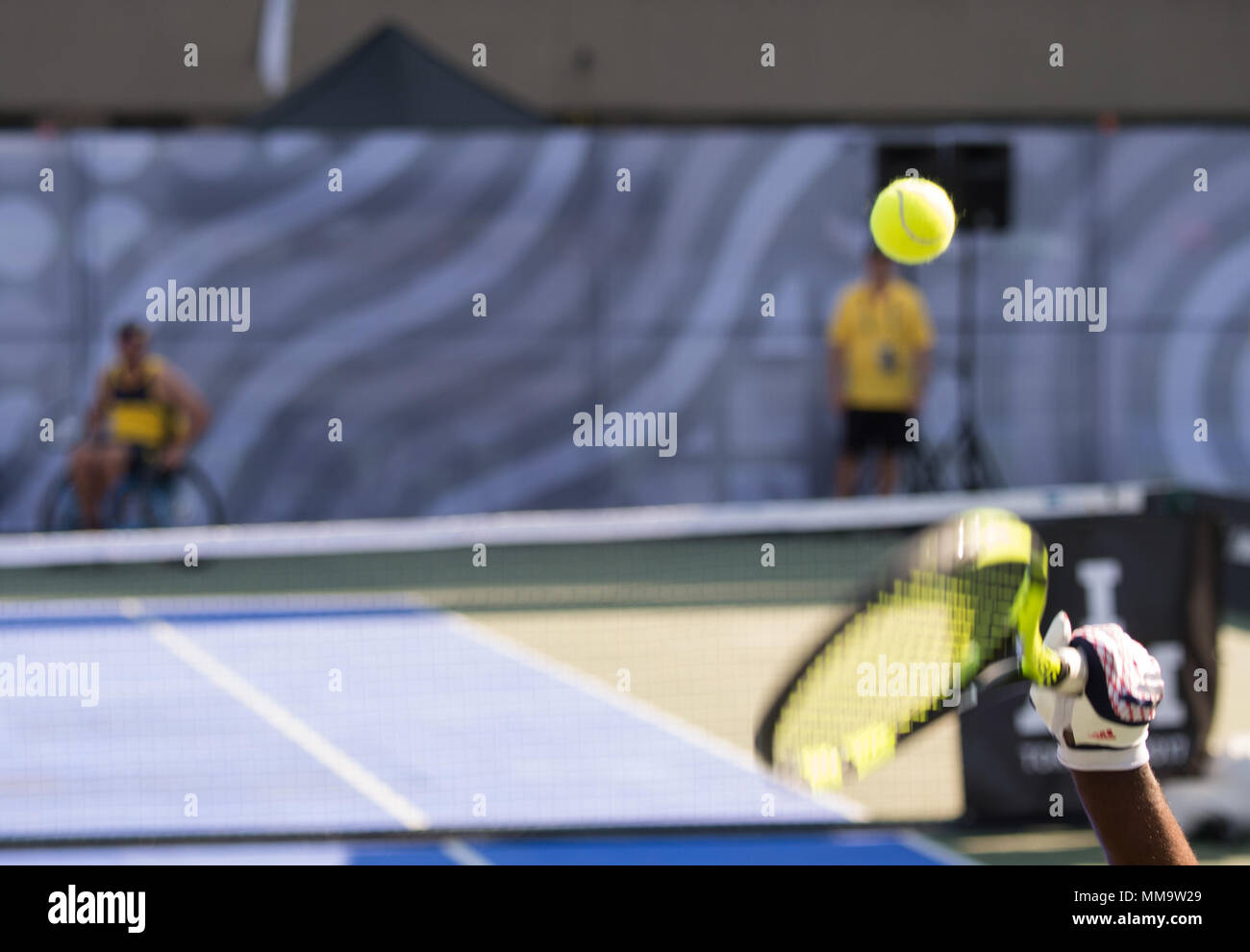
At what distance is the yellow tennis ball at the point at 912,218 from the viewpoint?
2365 millimetres

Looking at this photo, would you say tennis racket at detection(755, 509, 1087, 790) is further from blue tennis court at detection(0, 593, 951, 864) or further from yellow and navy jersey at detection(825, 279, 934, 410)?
yellow and navy jersey at detection(825, 279, 934, 410)

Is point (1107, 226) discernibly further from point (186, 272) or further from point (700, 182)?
point (186, 272)

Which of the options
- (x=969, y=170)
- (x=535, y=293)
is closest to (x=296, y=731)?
(x=535, y=293)

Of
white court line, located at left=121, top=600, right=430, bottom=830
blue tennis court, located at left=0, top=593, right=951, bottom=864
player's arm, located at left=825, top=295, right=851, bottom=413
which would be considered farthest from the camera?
player's arm, located at left=825, top=295, right=851, bottom=413

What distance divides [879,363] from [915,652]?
8.27 meters

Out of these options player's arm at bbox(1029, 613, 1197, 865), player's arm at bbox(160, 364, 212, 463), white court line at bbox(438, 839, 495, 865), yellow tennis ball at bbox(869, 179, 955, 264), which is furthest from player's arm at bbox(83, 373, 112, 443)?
player's arm at bbox(1029, 613, 1197, 865)

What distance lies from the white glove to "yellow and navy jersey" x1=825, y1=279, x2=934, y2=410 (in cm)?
853

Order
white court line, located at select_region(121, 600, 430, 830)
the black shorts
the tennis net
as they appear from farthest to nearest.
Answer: the black shorts
white court line, located at select_region(121, 600, 430, 830)
the tennis net

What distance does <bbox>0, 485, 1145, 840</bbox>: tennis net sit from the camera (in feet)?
14.2

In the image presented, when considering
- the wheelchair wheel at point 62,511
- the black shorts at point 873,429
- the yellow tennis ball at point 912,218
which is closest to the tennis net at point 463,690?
the yellow tennis ball at point 912,218

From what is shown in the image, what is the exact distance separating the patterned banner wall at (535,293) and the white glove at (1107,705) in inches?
377

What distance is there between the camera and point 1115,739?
1597 mm

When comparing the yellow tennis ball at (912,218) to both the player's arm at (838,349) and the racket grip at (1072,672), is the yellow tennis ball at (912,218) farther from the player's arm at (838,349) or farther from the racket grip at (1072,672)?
the player's arm at (838,349)
